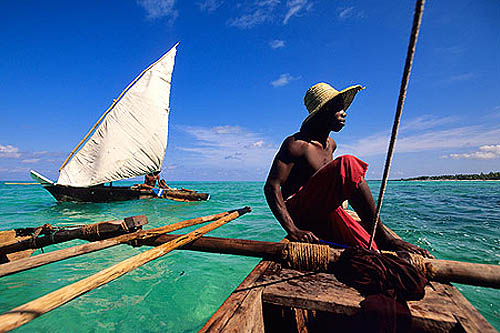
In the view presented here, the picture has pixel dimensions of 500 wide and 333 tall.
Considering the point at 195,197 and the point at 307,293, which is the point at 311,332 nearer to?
the point at 307,293

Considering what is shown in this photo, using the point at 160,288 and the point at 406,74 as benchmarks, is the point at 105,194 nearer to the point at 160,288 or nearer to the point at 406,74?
the point at 160,288

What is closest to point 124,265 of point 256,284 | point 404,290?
point 256,284

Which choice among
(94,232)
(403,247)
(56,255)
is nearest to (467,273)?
(403,247)

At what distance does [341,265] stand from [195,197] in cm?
1402

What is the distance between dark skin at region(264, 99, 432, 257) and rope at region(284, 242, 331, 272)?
304mm

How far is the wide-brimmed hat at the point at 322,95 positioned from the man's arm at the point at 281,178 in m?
0.41

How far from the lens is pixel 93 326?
93.3 inches

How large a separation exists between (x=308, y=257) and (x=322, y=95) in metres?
1.59

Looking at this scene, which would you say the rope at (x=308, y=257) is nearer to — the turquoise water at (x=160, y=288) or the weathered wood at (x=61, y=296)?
the weathered wood at (x=61, y=296)

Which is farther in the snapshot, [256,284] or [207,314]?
[207,314]

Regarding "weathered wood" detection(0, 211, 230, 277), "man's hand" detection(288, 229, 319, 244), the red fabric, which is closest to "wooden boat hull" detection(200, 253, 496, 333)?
"man's hand" detection(288, 229, 319, 244)

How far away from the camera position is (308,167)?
216 centimetres

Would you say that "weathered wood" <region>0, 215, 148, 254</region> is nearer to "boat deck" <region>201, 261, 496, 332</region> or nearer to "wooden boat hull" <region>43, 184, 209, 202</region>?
"boat deck" <region>201, 261, 496, 332</region>

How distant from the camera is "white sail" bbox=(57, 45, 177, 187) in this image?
11219 mm
